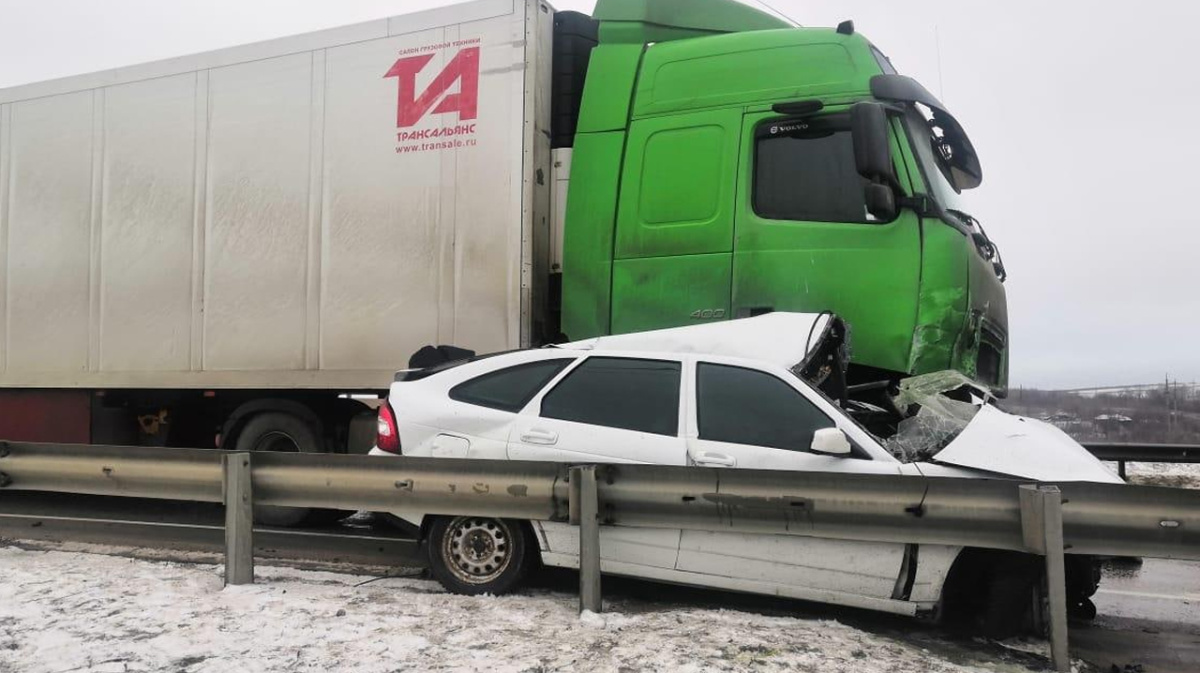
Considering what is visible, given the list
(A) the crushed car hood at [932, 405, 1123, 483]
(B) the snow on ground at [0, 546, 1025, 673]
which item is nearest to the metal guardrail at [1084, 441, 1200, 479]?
(A) the crushed car hood at [932, 405, 1123, 483]

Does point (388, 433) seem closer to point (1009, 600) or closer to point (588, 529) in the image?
point (588, 529)

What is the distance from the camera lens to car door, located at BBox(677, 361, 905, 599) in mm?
4223

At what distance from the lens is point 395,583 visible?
16.5 feet

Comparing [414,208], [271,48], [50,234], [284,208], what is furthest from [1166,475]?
[50,234]

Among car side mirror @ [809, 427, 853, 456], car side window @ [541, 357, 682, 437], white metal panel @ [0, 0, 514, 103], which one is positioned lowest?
car side mirror @ [809, 427, 853, 456]

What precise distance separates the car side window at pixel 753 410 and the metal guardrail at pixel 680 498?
0.36 m

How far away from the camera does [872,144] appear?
5.34 metres

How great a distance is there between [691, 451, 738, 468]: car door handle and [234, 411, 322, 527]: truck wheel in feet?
11.4

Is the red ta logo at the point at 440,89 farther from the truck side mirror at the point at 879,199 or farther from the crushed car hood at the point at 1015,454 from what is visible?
the crushed car hood at the point at 1015,454

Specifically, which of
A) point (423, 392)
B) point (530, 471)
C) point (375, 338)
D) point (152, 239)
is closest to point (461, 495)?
point (530, 471)

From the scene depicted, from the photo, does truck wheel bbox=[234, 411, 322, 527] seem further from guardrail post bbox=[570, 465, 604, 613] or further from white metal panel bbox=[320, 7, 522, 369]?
guardrail post bbox=[570, 465, 604, 613]

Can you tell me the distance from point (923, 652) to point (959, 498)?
2.35ft

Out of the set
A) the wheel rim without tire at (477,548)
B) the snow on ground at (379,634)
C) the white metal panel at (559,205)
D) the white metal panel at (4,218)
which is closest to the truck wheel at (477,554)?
the wheel rim without tire at (477,548)

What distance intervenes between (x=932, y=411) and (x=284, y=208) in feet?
16.3
